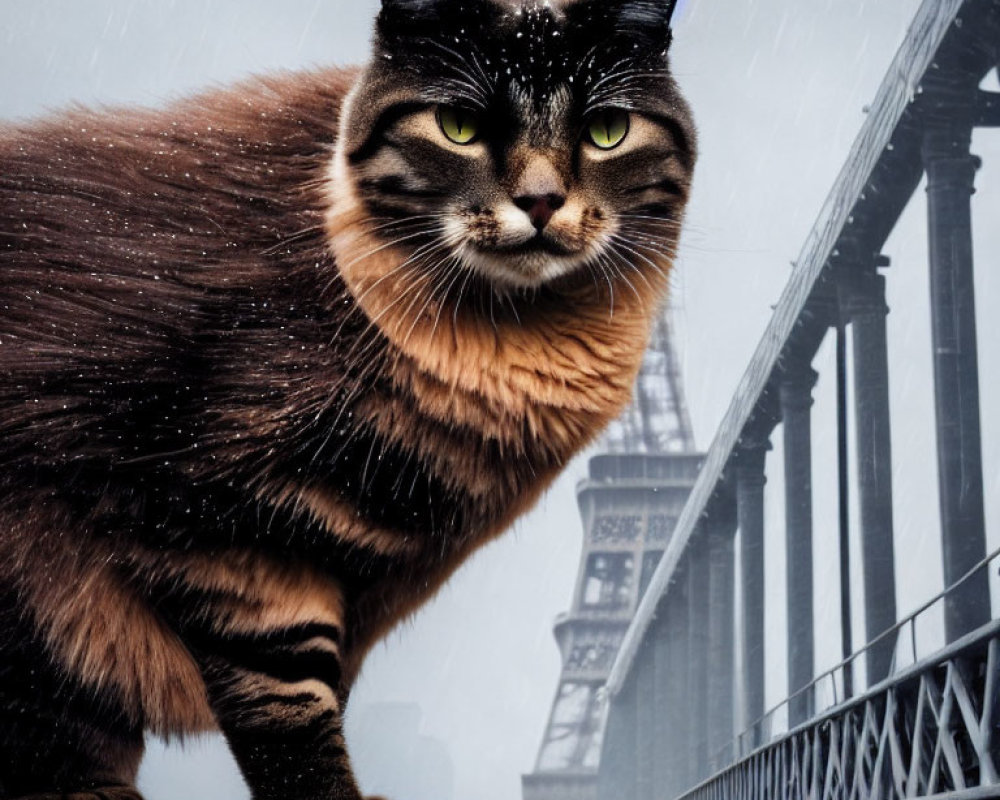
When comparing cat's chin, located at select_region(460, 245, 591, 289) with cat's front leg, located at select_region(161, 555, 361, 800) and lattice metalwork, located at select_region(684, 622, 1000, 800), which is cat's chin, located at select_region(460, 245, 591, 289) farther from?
lattice metalwork, located at select_region(684, 622, 1000, 800)

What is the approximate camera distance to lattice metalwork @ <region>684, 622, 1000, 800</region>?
20.7ft

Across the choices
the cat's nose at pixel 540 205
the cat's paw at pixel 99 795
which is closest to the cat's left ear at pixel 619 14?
the cat's nose at pixel 540 205

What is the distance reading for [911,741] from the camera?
900cm

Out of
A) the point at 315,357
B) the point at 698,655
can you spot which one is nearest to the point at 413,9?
the point at 315,357

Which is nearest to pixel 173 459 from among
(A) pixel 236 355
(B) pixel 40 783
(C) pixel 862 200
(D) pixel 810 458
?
(A) pixel 236 355

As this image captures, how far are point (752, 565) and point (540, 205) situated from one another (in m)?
28.7

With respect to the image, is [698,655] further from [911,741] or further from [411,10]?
[411,10]

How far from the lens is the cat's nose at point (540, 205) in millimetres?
2131

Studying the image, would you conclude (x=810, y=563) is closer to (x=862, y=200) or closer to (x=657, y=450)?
(x=862, y=200)

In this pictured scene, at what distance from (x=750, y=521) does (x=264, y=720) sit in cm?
2864

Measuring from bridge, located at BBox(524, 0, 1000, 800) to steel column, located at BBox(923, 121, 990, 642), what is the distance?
3 centimetres

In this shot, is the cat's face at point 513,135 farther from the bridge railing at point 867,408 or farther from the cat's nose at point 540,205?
the bridge railing at point 867,408

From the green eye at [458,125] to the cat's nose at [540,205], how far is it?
183mm

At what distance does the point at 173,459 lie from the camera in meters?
2.22
